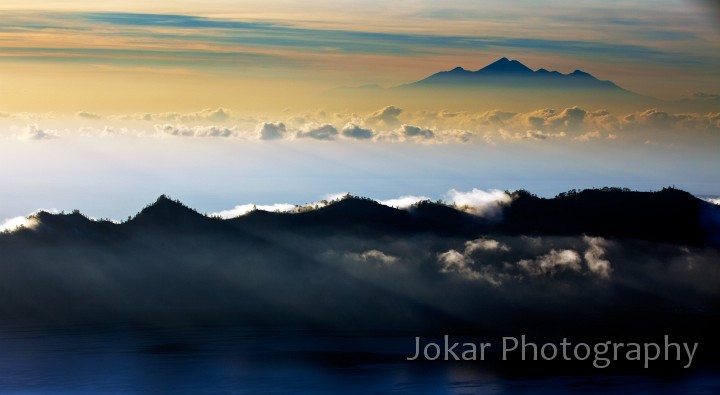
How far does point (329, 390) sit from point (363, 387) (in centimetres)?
627

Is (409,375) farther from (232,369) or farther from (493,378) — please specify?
(232,369)

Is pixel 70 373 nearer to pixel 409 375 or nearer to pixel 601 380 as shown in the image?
pixel 409 375

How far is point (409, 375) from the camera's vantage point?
182375mm

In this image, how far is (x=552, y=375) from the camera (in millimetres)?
186875

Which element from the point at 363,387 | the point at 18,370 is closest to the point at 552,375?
the point at 363,387

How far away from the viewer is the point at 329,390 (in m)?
168

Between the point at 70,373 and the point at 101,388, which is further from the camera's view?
the point at 70,373

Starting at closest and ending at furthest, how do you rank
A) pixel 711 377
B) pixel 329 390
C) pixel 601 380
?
1. pixel 329 390
2. pixel 601 380
3. pixel 711 377

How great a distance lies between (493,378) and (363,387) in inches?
992

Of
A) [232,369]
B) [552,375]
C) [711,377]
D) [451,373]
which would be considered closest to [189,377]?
[232,369]

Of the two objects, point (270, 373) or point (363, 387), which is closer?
point (363, 387)

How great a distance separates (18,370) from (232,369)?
38.6 metres

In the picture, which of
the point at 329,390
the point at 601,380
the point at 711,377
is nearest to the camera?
the point at 329,390

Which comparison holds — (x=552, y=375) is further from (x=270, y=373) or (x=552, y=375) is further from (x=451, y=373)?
(x=270, y=373)
